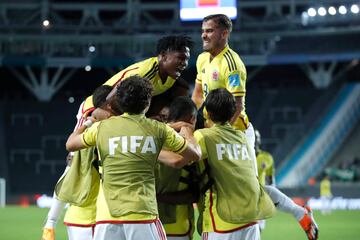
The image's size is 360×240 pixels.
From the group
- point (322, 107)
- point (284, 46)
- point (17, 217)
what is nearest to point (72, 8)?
point (284, 46)

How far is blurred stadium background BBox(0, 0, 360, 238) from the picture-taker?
33.8 meters

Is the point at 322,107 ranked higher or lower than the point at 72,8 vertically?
lower

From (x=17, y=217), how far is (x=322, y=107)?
16.7 meters

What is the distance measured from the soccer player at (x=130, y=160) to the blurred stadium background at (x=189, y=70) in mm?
26983

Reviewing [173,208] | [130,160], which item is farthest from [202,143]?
[130,160]

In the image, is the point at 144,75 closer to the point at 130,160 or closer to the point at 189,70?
the point at 130,160

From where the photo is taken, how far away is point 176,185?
6629mm

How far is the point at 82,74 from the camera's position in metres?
37.8

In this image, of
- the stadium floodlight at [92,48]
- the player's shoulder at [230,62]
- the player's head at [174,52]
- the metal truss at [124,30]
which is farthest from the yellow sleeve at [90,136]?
the stadium floodlight at [92,48]

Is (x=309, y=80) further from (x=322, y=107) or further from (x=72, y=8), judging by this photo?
(x=72, y=8)

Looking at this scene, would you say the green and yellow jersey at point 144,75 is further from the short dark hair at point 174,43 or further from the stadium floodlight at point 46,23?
the stadium floodlight at point 46,23

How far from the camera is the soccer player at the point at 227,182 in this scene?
6.41 meters

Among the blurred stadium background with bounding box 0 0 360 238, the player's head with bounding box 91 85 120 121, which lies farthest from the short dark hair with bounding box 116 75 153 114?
the blurred stadium background with bounding box 0 0 360 238

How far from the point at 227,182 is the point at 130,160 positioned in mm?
1013
